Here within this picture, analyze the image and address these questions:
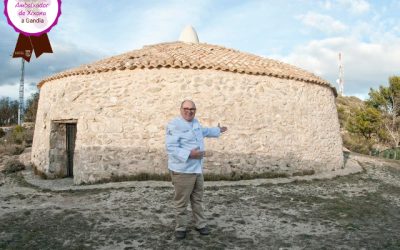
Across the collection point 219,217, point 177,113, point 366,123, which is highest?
point 366,123

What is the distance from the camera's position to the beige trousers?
470cm

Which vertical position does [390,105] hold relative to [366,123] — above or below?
above

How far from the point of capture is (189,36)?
13.7 metres

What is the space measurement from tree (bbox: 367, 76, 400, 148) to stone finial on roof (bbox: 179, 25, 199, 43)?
72.5 feet

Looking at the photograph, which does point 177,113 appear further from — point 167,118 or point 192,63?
point 192,63

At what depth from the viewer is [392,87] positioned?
29.6 m

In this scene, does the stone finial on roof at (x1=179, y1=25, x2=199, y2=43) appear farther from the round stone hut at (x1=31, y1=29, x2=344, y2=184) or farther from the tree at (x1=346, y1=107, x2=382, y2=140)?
the tree at (x1=346, y1=107, x2=382, y2=140)

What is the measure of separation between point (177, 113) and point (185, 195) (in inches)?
183

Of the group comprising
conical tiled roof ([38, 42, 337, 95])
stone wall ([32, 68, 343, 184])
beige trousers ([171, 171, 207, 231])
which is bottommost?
beige trousers ([171, 171, 207, 231])

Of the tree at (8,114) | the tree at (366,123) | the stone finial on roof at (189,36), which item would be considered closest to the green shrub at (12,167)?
the stone finial on roof at (189,36)

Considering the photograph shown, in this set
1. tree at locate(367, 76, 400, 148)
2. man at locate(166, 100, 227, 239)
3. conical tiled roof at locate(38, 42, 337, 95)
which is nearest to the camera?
man at locate(166, 100, 227, 239)

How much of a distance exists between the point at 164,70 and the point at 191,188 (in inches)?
202

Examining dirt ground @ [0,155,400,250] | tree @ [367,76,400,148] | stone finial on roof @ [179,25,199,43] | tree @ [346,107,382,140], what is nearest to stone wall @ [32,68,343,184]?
dirt ground @ [0,155,400,250]

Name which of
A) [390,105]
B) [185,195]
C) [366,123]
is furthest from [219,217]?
[390,105]
